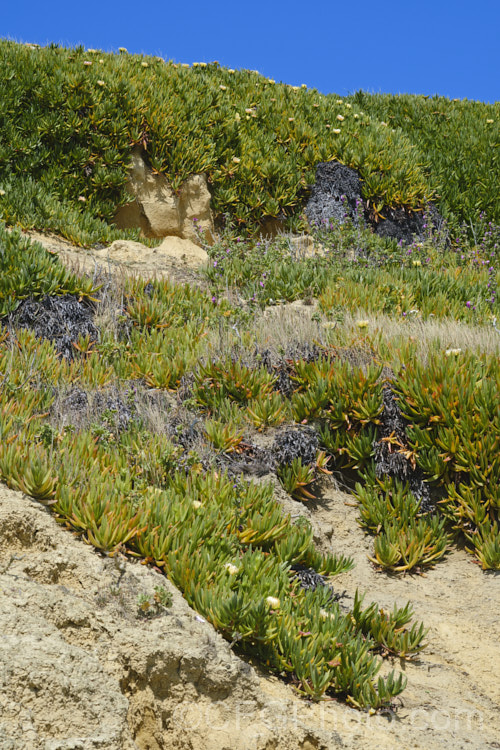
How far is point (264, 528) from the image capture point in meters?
4.39

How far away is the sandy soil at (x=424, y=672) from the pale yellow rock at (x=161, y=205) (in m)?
7.18

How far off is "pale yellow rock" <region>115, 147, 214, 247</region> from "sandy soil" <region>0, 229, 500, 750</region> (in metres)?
7.18

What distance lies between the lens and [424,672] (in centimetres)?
404

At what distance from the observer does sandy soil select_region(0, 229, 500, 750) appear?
3.30 metres

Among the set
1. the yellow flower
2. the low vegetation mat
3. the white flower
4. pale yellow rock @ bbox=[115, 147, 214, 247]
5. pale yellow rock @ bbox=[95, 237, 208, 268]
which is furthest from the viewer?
pale yellow rock @ bbox=[115, 147, 214, 247]

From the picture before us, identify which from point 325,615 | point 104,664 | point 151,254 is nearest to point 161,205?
point 151,254

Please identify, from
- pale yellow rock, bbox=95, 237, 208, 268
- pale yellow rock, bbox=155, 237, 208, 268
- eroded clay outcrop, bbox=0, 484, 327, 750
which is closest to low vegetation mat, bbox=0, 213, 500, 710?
eroded clay outcrop, bbox=0, 484, 327, 750

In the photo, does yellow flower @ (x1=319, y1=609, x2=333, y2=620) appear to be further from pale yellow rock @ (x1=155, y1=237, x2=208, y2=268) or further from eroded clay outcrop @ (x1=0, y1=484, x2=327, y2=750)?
pale yellow rock @ (x1=155, y1=237, x2=208, y2=268)

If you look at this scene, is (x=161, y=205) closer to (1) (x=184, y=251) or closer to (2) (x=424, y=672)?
(1) (x=184, y=251)

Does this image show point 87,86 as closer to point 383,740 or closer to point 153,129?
point 153,129

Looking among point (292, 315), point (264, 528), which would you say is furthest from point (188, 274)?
point (264, 528)

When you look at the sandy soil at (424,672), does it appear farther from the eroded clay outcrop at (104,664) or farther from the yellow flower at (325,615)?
the yellow flower at (325,615)

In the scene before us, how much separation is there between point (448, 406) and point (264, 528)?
1861 mm

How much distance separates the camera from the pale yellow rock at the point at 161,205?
11414 mm
